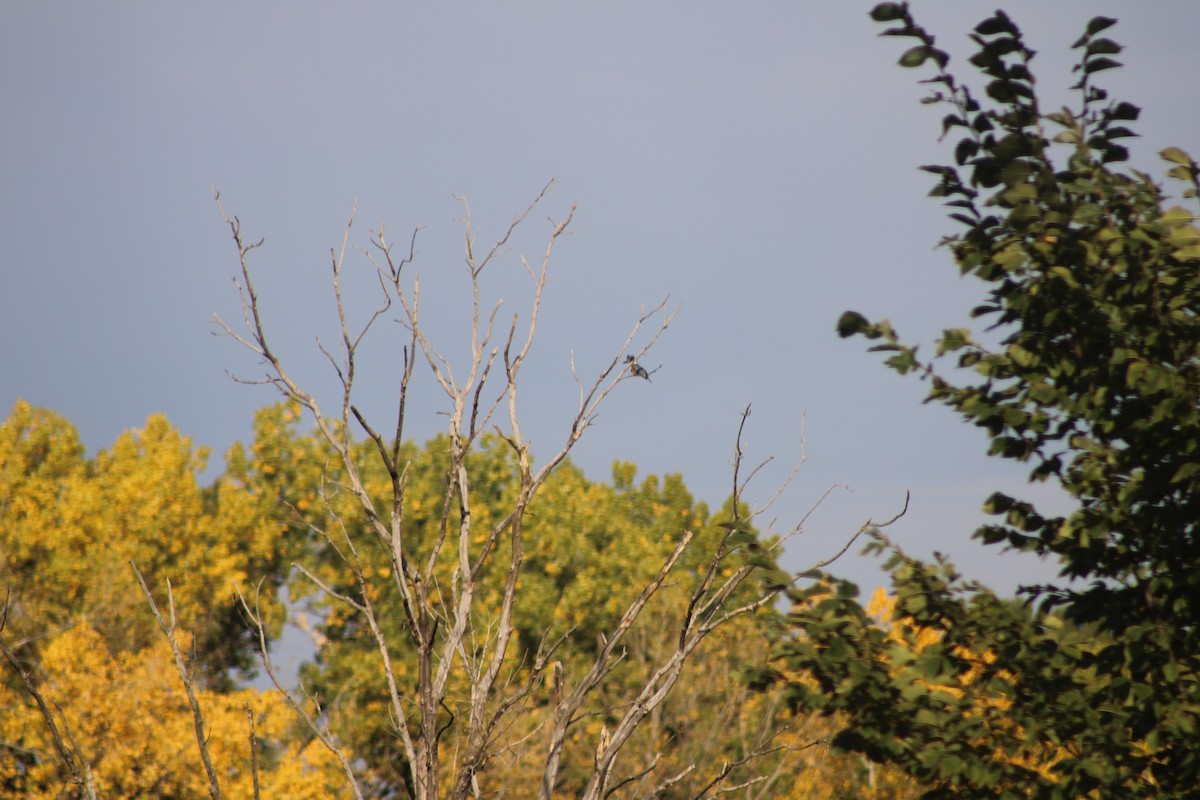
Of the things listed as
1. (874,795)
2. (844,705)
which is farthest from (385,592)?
A: (844,705)

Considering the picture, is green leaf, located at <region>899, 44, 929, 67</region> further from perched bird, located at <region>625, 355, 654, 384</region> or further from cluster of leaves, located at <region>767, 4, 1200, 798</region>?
perched bird, located at <region>625, 355, 654, 384</region>

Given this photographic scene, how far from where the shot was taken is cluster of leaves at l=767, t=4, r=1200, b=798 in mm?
4422

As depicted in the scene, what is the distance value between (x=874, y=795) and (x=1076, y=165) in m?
15.1

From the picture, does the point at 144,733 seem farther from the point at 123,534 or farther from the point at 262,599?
the point at 123,534

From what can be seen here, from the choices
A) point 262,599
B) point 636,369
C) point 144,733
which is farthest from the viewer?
point 262,599

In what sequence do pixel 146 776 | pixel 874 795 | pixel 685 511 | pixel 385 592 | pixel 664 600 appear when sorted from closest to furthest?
1. pixel 874 795
2. pixel 146 776
3. pixel 664 600
4. pixel 385 592
5. pixel 685 511

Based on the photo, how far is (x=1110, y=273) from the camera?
4812mm

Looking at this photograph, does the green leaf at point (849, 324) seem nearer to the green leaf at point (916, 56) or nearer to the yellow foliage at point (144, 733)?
the green leaf at point (916, 56)

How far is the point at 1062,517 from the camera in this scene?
491 cm

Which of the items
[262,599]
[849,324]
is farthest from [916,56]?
[262,599]

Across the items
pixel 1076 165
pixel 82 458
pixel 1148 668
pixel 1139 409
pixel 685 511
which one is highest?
pixel 82 458

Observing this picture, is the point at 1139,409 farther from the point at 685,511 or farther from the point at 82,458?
the point at 82,458

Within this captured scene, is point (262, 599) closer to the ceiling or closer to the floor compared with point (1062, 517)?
closer to the ceiling

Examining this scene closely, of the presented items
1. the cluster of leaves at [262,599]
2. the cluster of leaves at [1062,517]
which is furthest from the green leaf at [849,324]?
the cluster of leaves at [262,599]
